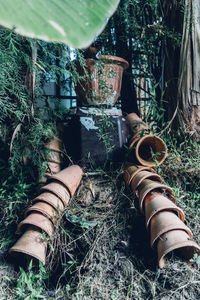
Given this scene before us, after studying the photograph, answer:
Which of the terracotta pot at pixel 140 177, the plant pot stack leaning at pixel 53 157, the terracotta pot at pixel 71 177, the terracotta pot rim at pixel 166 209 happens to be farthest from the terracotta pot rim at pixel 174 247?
the plant pot stack leaning at pixel 53 157

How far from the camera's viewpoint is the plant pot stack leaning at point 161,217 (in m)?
1.22

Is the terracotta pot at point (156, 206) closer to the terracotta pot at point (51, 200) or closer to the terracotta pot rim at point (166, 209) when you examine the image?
the terracotta pot rim at point (166, 209)

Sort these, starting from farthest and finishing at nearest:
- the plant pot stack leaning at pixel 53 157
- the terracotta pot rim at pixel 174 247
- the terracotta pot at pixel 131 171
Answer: the plant pot stack leaning at pixel 53 157 < the terracotta pot at pixel 131 171 < the terracotta pot rim at pixel 174 247

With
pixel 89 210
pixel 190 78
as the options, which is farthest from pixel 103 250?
pixel 190 78

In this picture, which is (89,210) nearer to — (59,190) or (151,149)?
(59,190)

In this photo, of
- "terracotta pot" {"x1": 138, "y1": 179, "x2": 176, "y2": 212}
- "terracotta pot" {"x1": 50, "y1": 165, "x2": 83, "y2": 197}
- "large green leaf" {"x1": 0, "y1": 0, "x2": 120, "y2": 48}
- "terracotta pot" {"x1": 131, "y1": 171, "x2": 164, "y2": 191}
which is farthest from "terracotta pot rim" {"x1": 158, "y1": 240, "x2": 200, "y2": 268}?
"large green leaf" {"x1": 0, "y1": 0, "x2": 120, "y2": 48}

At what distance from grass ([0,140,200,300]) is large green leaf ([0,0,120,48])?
1.22 metres

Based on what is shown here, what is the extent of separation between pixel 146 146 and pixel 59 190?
82cm

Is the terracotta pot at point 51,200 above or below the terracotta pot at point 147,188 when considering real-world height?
below

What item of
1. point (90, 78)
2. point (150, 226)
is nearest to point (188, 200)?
point (150, 226)

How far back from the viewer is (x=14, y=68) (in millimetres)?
1603

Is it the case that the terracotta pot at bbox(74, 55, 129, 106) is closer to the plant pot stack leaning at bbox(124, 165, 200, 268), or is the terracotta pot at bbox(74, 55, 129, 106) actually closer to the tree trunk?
the tree trunk

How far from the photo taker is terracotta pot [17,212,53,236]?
1389mm

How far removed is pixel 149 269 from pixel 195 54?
1.65m
